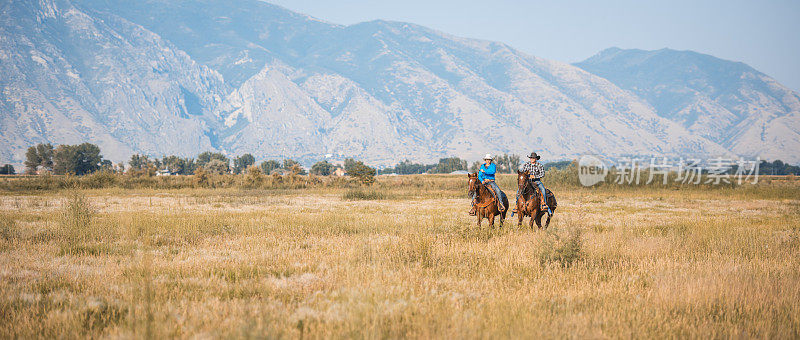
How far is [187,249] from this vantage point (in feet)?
37.9

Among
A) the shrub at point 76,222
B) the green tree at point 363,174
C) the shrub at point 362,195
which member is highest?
the green tree at point 363,174

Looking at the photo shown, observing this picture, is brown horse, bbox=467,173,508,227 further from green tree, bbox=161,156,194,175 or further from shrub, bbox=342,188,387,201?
green tree, bbox=161,156,194,175

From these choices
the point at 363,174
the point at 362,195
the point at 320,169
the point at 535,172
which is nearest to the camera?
the point at 535,172

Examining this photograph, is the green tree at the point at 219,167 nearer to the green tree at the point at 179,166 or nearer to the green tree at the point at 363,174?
the green tree at the point at 179,166

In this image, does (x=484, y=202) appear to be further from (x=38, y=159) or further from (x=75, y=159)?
(x=38, y=159)

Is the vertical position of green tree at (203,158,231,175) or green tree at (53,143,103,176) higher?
green tree at (53,143,103,176)

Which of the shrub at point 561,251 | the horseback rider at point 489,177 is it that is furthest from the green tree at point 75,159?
the shrub at point 561,251

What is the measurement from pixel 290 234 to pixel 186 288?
6446 millimetres

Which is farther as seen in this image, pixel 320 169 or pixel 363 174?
pixel 320 169

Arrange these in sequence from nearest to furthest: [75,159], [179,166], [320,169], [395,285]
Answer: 1. [395,285]
2. [75,159]
3. [320,169]
4. [179,166]

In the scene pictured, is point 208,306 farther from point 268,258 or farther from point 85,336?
point 268,258

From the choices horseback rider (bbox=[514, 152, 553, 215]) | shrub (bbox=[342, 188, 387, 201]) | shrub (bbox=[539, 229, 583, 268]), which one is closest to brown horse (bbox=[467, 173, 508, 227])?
horseback rider (bbox=[514, 152, 553, 215])

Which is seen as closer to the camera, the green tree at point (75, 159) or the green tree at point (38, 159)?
the green tree at point (75, 159)

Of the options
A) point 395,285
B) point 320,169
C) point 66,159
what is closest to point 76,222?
point 395,285
